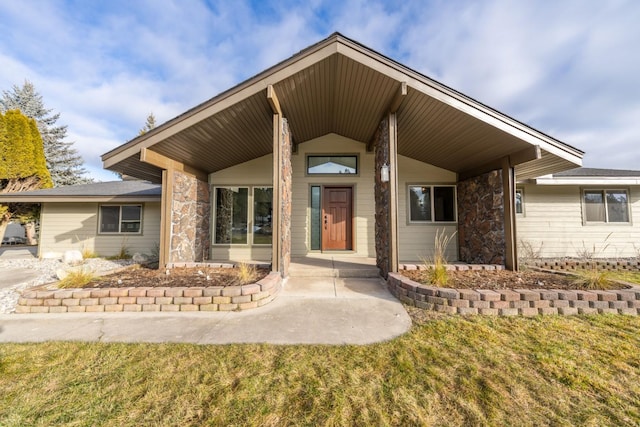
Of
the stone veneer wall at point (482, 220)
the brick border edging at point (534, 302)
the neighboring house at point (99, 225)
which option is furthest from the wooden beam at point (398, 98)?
the neighboring house at point (99, 225)

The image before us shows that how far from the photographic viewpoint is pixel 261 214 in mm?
6734

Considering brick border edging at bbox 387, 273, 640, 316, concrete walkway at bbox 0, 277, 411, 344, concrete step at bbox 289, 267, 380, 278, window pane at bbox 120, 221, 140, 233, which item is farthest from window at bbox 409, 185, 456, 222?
window pane at bbox 120, 221, 140, 233

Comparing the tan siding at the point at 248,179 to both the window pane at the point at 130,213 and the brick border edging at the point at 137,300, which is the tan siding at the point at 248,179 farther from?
the brick border edging at the point at 137,300

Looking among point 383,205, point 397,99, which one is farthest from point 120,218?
point 397,99

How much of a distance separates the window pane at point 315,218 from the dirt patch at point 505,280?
9.21 feet

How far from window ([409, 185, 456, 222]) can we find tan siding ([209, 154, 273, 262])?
13.0 ft

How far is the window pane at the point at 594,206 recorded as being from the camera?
675 centimetres

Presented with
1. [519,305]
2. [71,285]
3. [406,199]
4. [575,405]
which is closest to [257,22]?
[406,199]

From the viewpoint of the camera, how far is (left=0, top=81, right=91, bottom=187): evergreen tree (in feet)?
56.5

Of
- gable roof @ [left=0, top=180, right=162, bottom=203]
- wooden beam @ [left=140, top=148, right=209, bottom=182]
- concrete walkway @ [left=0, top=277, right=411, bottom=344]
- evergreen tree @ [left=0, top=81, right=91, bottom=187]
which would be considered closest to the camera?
concrete walkway @ [left=0, top=277, right=411, bottom=344]

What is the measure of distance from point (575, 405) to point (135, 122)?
101 ft

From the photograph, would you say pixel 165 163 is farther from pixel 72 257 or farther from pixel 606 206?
pixel 606 206

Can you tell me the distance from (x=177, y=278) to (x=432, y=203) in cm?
617

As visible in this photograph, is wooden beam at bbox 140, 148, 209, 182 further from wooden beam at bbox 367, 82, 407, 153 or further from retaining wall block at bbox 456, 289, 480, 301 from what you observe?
retaining wall block at bbox 456, 289, 480, 301
